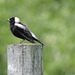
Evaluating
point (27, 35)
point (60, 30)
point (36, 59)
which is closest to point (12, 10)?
point (60, 30)

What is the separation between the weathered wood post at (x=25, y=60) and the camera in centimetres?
342

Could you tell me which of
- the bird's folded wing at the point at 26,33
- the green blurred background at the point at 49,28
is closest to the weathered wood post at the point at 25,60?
the bird's folded wing at the point at 26,33

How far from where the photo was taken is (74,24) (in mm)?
11742

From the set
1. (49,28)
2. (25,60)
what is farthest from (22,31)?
(49,28)

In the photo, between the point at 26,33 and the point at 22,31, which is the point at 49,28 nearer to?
→ the point at 22,31

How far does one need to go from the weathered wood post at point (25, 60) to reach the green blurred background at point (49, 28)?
6.77 meters

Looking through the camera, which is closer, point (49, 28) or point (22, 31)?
point (22, 31)

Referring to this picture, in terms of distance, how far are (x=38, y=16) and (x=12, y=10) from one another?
1047 mm

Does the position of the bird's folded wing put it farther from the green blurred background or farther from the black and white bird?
the green blurred background

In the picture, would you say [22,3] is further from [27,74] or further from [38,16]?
[27,74]

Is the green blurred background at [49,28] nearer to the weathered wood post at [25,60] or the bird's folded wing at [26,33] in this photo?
the bird's folded wing at [26,33]

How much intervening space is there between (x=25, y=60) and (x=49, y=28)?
25.5ft

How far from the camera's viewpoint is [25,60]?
11.2ft

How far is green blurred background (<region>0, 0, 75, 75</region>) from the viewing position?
34.7 feet
